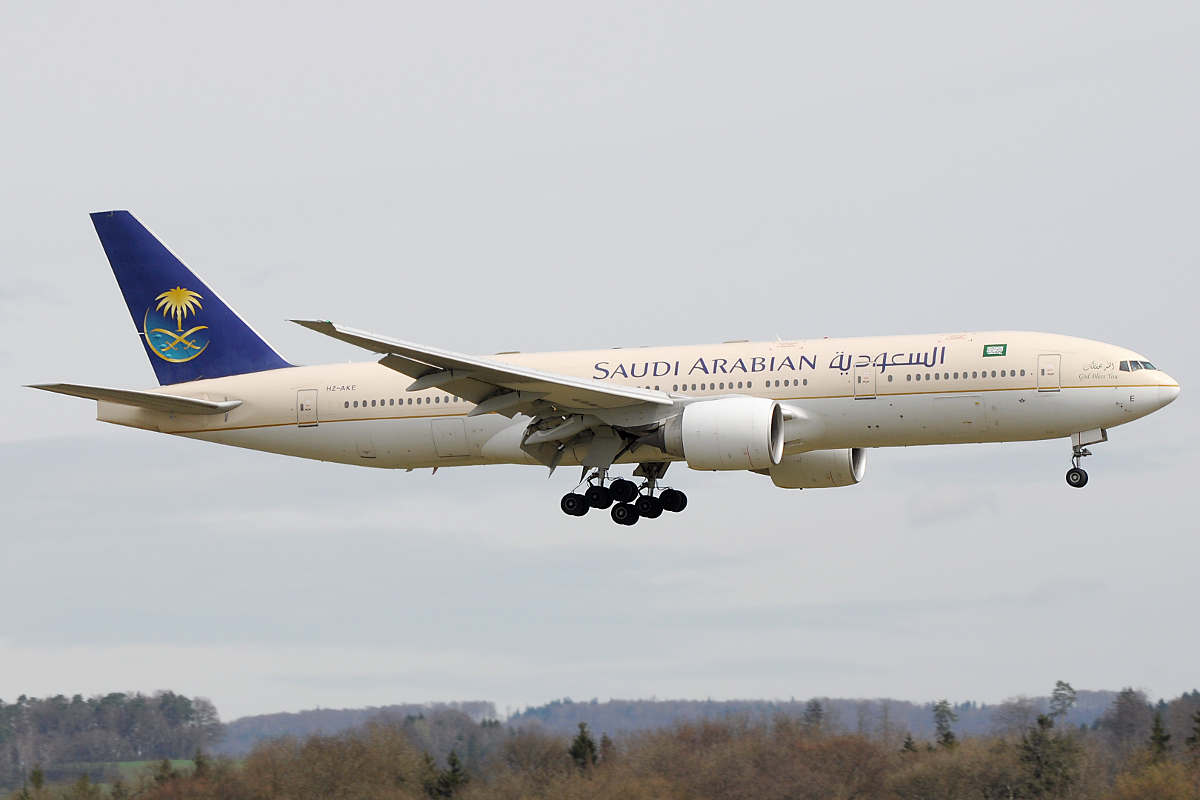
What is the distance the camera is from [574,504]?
35.4 meters

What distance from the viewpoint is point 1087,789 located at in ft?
232

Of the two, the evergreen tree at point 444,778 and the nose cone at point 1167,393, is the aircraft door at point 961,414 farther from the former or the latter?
the evergreen tree at point 444,778

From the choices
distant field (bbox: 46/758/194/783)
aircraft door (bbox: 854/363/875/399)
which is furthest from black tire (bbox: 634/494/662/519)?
distant field (bbox: 46/758/194/783)

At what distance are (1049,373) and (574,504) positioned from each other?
12.1m

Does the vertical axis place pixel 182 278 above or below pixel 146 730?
above

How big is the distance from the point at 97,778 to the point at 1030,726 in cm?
4812

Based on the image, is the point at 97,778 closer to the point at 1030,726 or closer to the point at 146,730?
the point at 146,730

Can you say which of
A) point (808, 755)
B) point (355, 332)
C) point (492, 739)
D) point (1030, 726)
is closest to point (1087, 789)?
point (1030, 726)

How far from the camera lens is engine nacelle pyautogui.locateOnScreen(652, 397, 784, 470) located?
31062mm

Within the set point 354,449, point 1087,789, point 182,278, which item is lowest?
Answer: point 1087,789

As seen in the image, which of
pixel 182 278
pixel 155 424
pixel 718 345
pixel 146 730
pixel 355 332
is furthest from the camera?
pixel 146 730

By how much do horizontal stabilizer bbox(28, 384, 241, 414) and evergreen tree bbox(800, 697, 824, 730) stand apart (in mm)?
47753

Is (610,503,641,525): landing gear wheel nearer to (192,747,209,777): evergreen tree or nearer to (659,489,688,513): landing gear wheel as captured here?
(659,489,688,513): landing gear wheel

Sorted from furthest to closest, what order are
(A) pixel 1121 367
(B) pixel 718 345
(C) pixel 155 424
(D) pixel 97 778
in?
(D) pixel 97 778 → (C) pixel 155 424 → (B) pixel 718 345 → (A) pixel 1121 367
